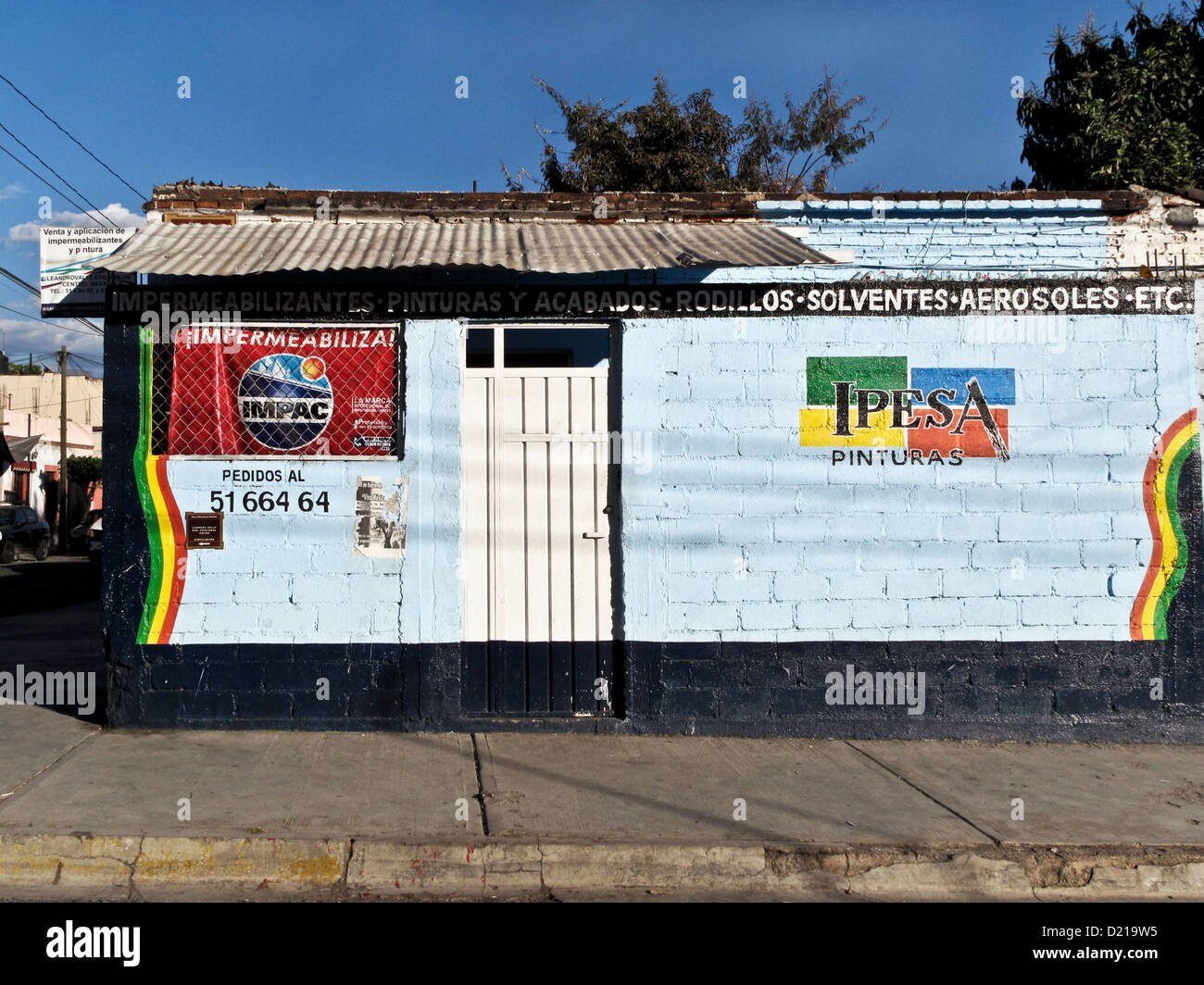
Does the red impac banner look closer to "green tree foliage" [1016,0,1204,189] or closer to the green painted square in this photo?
the green painted square

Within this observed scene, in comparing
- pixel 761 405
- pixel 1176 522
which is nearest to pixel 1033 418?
pixel 1176 522

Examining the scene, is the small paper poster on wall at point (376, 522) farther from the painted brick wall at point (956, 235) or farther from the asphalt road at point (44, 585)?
the asphalt road at point (44, 585)

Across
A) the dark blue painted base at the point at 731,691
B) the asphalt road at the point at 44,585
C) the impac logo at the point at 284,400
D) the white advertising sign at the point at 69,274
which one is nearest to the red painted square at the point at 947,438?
the dark blue painted base at the point at 731,691

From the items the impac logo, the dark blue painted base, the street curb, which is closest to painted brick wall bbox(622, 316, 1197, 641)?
the dark blue painted base

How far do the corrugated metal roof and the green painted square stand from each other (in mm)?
848

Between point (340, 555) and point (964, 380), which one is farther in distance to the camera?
point (964, 380)

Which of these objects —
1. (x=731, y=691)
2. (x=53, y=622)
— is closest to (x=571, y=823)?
(x=731, y=691)

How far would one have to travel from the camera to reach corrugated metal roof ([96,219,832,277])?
262 inches

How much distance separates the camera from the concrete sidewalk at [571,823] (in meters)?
5.03

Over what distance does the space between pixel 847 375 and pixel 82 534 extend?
3014 centimetres

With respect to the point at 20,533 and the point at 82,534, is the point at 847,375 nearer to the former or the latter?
the point at 20,533

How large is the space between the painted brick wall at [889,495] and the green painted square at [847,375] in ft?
0.21

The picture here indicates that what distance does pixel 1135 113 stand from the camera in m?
15.1
